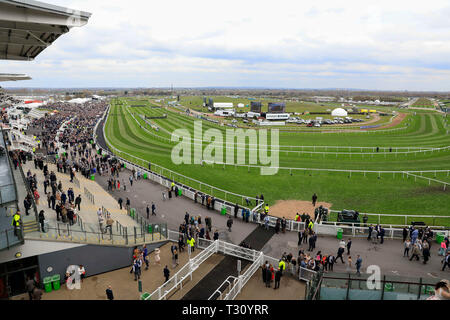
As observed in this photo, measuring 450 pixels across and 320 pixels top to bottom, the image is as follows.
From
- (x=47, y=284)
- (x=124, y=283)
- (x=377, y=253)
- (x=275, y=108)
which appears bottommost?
(x=124, y=283)

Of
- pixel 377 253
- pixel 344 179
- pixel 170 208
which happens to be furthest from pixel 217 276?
pixel 344 179

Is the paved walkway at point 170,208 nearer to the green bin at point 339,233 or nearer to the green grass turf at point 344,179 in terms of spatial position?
the green grass turf at point 344,179

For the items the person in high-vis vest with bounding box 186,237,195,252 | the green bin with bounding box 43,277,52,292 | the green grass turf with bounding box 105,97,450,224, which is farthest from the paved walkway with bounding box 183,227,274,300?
the green grass turf with bounding box 105,97,450,224

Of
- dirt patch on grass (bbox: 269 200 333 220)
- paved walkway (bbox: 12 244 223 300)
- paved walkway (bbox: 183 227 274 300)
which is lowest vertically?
paved walkway (bbox: 12 244 223 300)

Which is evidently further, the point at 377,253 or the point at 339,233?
the point at 339,233

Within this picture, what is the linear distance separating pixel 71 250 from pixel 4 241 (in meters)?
2.55

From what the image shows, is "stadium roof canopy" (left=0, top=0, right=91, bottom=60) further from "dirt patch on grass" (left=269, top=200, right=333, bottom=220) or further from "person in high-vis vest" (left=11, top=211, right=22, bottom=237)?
"dirt patch on grass" (left=269, top=200, right=333, bottom=220)

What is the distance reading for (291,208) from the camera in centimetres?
2112

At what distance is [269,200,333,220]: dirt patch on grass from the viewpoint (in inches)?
792

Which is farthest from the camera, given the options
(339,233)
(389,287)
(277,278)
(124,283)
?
(339,233)

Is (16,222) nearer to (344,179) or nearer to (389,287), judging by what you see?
(389,287)

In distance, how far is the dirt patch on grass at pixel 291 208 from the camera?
2012 centimetres

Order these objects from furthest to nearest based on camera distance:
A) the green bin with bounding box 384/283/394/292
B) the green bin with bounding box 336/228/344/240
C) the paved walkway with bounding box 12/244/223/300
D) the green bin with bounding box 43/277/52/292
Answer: the green bin with bounding box 336/228/344/240
the green bin with bounding box 43/277/52/292
the paved walkway with bounding box 12/244/223/300
the green bin with bounding box 384/283/394/292
